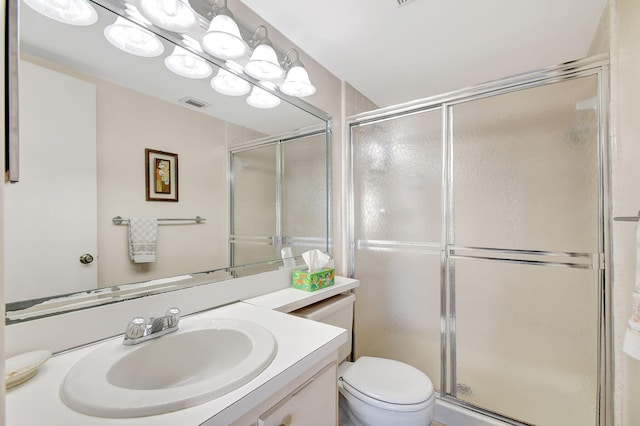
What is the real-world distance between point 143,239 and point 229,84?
2.55ft

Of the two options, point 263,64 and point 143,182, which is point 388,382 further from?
point 263,64

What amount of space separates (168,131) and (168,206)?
29 centimetres

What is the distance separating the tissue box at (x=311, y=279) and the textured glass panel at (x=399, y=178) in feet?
1.81

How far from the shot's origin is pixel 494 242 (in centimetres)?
158

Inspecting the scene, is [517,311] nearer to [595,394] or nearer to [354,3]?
[595,394]

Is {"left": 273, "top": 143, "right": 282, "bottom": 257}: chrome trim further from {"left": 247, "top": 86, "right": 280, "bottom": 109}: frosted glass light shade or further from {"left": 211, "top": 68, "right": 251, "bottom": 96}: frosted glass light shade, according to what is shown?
{"left": 211, "top": 68, "right": 251, "bottom": 96}: frosted glass light shade

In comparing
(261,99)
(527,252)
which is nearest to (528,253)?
(527,252)

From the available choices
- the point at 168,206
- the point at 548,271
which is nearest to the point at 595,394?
the point at 548,271

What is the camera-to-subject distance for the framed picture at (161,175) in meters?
A: 1.00

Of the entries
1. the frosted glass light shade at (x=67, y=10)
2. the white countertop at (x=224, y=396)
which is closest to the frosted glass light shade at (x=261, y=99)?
the frosted glass light shade at (x=67, y=10)

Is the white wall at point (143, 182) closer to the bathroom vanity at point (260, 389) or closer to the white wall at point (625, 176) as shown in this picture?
the bathroom vanity at point (260, 389)

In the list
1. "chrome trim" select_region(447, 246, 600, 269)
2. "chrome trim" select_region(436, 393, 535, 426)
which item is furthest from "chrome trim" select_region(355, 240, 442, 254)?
"chrome trim" select_region(436, 393, 535, 426)

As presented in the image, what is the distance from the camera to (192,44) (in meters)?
1.11

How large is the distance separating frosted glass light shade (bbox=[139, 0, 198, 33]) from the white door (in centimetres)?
32
